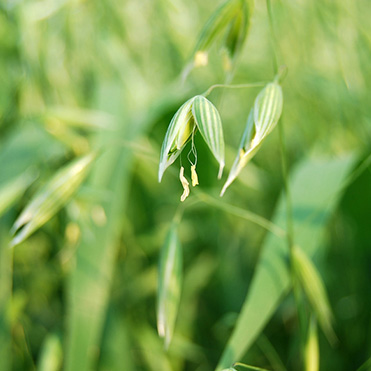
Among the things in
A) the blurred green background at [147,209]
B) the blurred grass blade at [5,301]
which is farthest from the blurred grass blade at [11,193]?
the blurred grass blade at [5,301]

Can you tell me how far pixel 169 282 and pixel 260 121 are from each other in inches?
6.8

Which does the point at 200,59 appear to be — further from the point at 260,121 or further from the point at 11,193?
the point at 11,193

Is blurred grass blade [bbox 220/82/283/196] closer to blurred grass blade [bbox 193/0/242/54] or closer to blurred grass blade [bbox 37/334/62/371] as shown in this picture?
A: blurred grass blade [bbox 193/0/242/54]

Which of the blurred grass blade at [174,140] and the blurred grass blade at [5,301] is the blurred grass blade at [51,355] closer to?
the blurred grass blade at [5,301]

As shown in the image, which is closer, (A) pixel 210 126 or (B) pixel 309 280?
(A) pixel 210 126

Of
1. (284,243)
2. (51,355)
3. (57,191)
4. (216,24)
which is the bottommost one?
(51,355)

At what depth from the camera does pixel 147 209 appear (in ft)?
2.67

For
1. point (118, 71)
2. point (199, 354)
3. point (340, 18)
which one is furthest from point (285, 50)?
point (199, 354)

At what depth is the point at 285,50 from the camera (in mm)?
876

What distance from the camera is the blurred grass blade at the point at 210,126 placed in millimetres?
303

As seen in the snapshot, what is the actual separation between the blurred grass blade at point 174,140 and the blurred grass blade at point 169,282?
0.43ft

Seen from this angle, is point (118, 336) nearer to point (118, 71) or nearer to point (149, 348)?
point (149, 348)

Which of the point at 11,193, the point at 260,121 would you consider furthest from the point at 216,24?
the point at 11,193

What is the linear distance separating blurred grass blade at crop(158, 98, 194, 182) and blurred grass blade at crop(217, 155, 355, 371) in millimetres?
189
